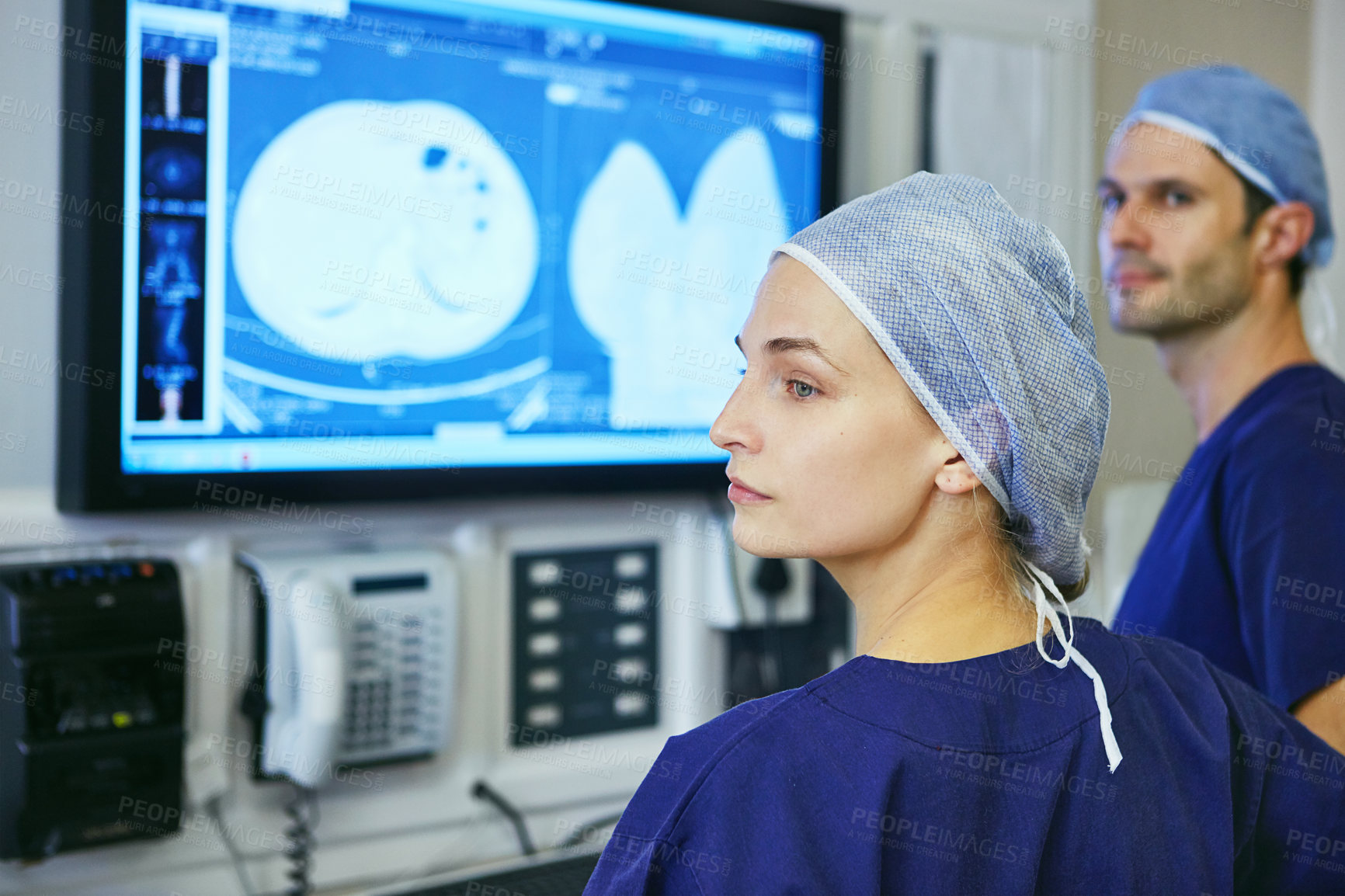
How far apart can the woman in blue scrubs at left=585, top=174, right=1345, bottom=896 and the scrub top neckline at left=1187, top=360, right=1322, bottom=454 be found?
47cm

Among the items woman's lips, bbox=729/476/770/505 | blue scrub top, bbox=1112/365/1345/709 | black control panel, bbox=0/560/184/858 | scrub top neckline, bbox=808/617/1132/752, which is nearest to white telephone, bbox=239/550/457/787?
black control panel, bbox=0/560/184/858

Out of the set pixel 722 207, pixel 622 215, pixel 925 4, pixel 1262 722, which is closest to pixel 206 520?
pixel 622 215

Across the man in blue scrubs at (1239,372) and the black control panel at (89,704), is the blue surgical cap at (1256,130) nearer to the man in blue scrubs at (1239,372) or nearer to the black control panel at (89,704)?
the man in blue scrubs at (1239,372)

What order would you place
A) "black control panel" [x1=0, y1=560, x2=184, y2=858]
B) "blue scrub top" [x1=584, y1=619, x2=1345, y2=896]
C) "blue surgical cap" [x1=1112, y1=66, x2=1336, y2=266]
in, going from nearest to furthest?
"blue scrub top" [x1=584, y1=619, x2=1345, y2=896]
"black control panel" [x1=0, y1=560, x2=184, y2=858]
"blue surgical cap" [x1=1112, y1=66, x2=1336, y2=266]

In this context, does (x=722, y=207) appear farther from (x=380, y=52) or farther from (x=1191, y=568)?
(x=1191, y=568)

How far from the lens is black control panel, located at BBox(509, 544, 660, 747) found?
1386 mm

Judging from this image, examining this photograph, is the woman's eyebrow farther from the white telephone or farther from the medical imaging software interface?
the white telephone

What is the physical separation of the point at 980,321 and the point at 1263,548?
55cm

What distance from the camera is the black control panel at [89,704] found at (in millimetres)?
1037

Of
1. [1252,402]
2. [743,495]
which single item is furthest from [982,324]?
[1252,402]

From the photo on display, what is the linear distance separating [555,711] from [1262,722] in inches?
32.4

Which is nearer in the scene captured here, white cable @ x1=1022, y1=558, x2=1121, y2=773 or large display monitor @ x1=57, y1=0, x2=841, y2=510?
white cable @ x1=1022, y1=558, x2=1121, y2=773

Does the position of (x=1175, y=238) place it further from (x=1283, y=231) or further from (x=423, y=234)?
(x=423, y=234)

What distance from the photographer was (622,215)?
54.3 inches
